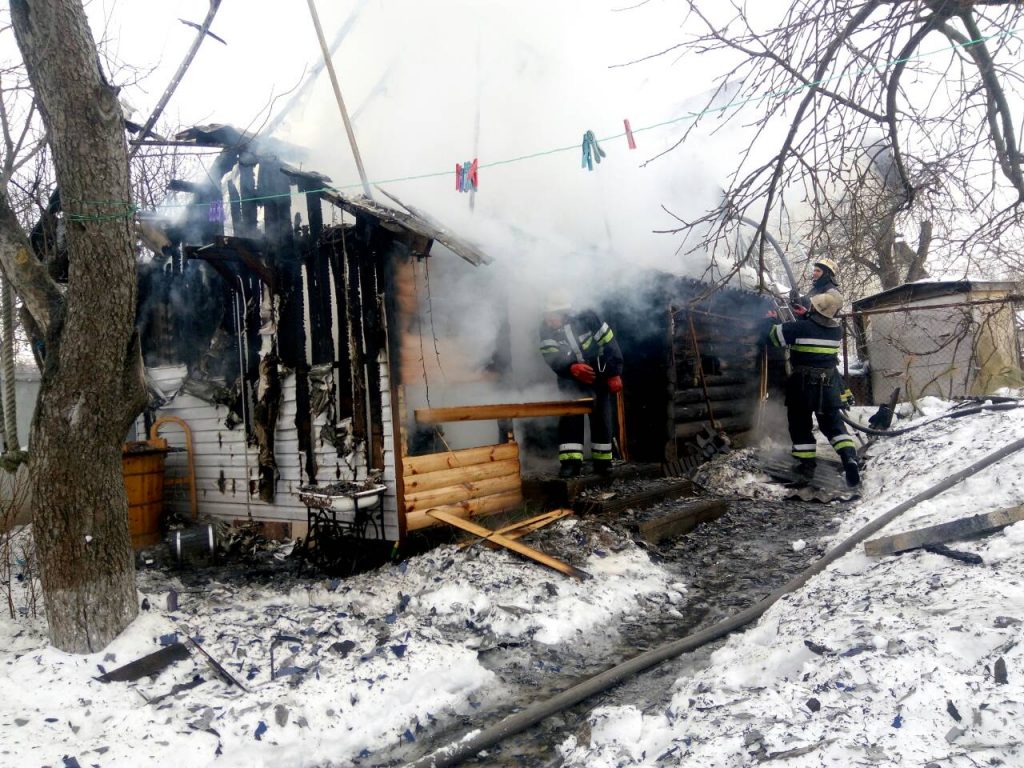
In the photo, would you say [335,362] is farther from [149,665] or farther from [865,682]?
[865,682]

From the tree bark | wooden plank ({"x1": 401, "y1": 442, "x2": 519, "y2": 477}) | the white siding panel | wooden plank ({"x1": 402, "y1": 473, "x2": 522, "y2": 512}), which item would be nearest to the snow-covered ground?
the tree bark

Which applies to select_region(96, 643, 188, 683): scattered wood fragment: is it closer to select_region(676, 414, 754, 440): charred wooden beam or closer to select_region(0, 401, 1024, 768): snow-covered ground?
select_region(0, 401, 1024, 768): snow-covered ground

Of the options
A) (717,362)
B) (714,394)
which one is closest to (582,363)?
(714,394)

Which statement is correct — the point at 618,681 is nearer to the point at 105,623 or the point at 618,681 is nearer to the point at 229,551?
the point at 105,623

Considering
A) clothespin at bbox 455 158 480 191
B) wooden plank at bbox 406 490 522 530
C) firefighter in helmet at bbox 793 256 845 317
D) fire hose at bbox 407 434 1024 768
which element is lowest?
fire hose at bbox 407 434 1024 768

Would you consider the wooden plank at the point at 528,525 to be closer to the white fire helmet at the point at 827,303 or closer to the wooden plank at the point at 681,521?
the wooden plank at the point at 681,521

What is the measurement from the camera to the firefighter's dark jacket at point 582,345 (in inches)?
309

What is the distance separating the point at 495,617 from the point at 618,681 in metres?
1.27

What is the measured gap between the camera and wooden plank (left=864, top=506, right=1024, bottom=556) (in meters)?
4.13

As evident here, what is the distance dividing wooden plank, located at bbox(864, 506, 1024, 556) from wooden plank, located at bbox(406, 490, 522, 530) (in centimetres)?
350

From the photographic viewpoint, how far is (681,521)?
23.8ft

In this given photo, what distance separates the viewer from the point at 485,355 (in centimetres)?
789

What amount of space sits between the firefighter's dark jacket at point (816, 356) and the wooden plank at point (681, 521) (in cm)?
181

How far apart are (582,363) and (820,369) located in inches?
120
